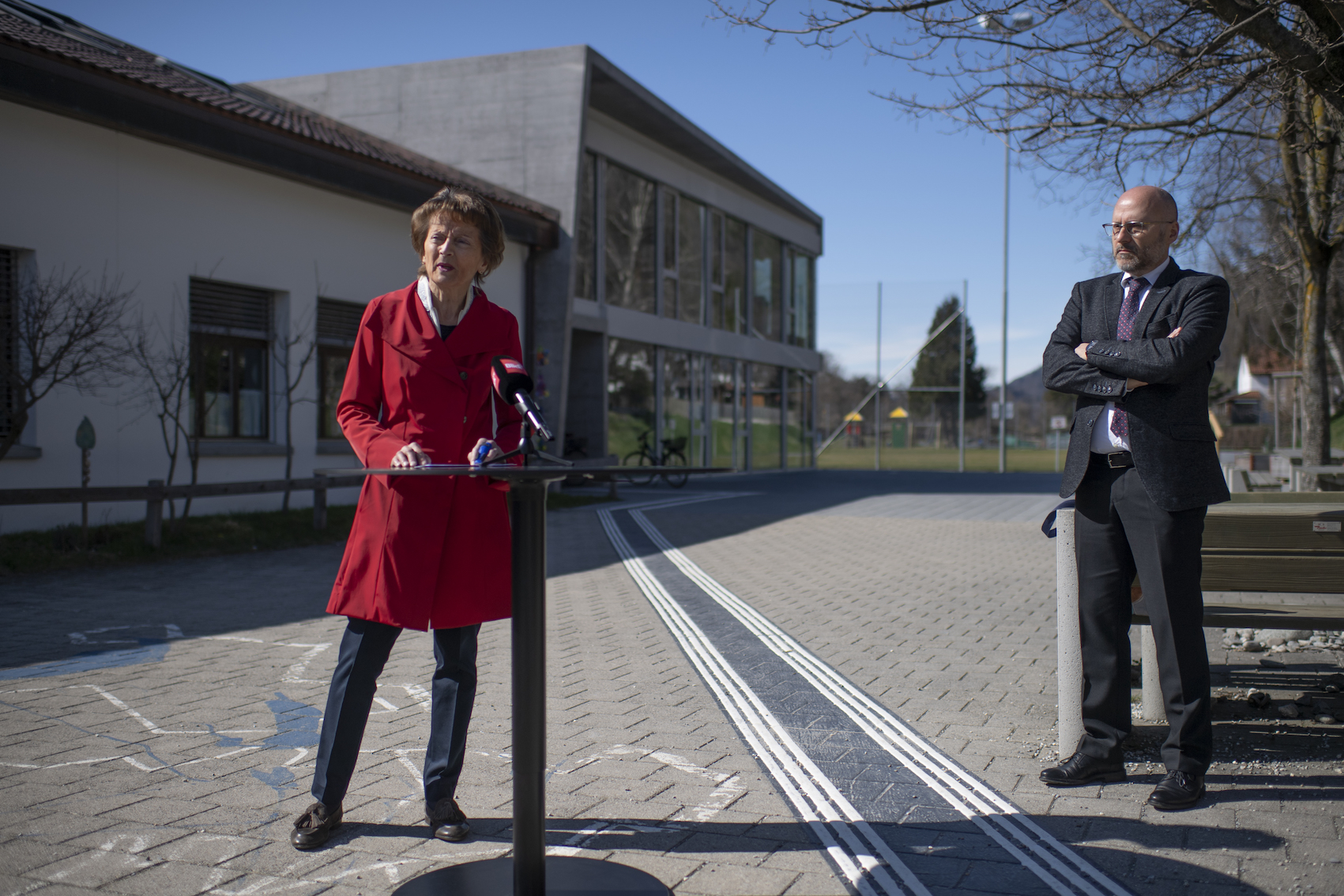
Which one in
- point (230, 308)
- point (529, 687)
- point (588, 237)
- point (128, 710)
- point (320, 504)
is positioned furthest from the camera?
point (588, 237)

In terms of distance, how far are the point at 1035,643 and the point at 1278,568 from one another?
232 centimetres

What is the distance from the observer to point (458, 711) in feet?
10.9

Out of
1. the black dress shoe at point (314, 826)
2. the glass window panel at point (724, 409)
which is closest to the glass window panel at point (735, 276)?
the glass window panel at point (724, 409)

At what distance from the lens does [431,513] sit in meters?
3.20

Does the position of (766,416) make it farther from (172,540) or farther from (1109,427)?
(1109,427)

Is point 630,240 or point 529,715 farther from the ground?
point 630,240

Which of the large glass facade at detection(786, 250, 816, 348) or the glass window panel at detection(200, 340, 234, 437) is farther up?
the large glass facade at detection(786, 250, 816, 348)

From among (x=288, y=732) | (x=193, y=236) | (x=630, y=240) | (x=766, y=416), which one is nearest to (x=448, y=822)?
(x=288, y=732)

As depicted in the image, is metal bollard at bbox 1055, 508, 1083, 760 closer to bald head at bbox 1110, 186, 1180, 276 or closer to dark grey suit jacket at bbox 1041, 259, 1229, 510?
dark grey suit jacket at bbox 1041, 259, 1229, 510

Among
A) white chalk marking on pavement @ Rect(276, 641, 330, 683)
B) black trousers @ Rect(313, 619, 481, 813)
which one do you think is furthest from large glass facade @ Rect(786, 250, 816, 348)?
black trousers @ Rect(313, 619, 481, 813)

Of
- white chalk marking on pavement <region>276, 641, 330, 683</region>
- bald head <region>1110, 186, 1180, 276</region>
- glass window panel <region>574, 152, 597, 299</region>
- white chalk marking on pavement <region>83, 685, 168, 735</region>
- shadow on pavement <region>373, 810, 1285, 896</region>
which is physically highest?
glass window panel <region>574, 152, 597, 299</region>

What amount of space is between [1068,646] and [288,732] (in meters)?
3.20

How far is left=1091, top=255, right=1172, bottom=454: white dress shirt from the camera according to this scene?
12.4ft

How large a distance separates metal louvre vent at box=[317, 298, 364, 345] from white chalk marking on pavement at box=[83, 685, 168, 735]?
1061 cm
